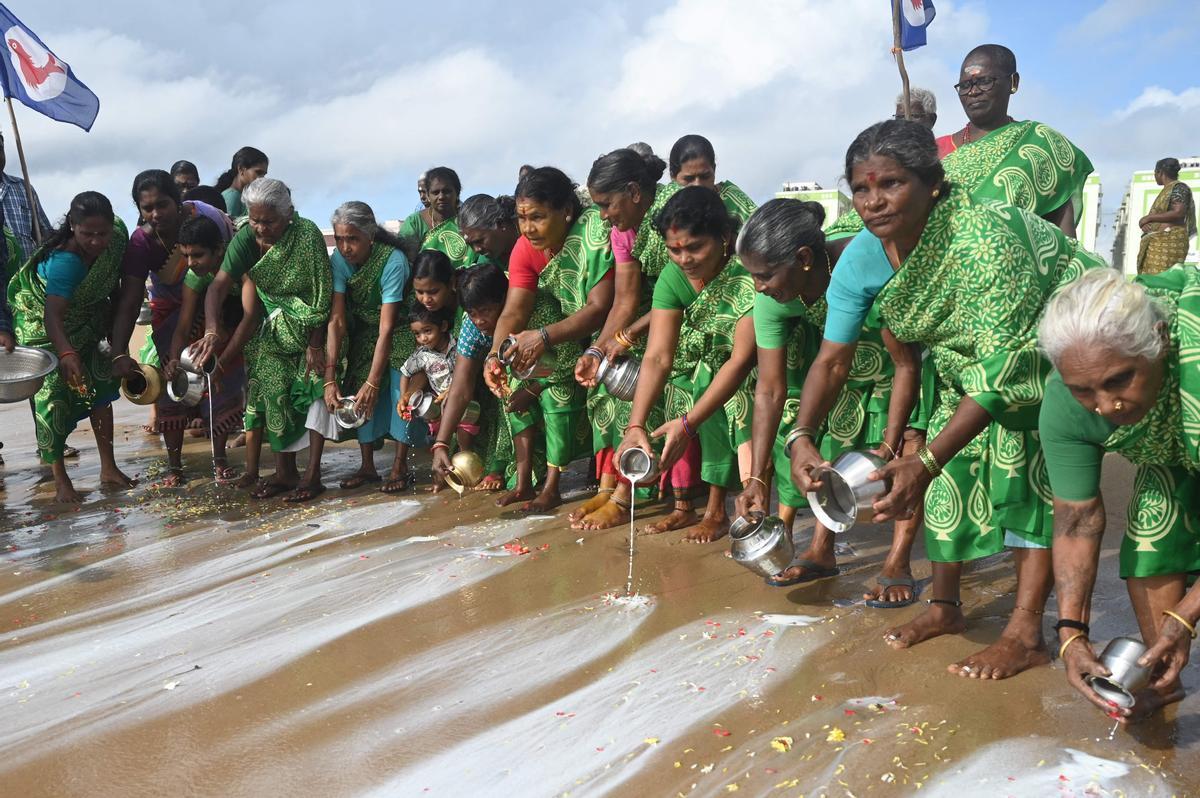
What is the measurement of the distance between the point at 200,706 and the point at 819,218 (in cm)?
261

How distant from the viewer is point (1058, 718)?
2.68 meters

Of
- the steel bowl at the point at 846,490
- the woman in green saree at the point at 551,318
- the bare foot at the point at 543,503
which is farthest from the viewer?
the bare foot at the point at 543,503

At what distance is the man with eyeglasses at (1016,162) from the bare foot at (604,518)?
81.1 inches

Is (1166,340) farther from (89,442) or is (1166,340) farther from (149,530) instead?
(89,442)

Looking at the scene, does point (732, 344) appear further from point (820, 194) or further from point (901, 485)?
point (820, 194)

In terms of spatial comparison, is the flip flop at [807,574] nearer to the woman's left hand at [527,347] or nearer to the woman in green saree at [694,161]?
the woman's left hand at [527,347]

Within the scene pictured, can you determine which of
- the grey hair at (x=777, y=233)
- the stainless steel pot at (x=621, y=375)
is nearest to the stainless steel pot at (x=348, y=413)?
the stainless steel pot at (x=621, y=375)

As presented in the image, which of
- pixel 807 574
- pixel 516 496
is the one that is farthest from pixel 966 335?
pixel 516 496

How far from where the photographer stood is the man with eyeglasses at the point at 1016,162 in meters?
3.89

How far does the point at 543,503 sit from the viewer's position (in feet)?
17.1

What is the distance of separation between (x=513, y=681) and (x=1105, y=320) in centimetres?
191

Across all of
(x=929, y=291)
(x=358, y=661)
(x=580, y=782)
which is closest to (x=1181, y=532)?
(x=929, y=291)

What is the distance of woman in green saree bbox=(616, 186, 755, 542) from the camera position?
4055mm

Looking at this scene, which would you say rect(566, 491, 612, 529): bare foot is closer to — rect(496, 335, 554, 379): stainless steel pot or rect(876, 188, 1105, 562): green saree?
rect(496, 335, 554, 379): stainless steel pot
